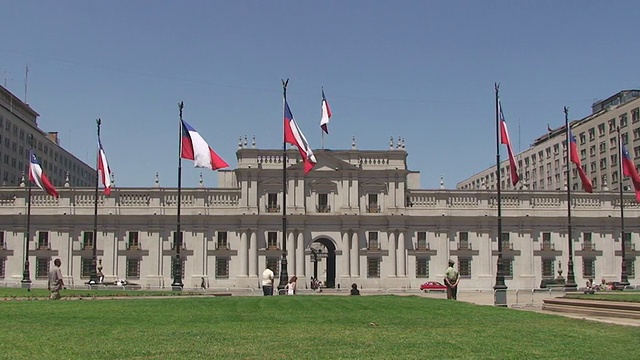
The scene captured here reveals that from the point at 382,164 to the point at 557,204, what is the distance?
57.3 ft

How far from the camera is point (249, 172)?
246ft

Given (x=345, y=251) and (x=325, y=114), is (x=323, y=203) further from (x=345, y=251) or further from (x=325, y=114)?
(x=325, y=114)

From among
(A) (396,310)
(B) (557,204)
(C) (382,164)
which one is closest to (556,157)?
(B) (557,204)

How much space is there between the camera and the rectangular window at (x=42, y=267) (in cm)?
7306

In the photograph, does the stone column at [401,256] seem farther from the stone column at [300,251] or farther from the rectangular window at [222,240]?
the rectangular window at [222,240]

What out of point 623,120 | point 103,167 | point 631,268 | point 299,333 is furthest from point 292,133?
point 623,120

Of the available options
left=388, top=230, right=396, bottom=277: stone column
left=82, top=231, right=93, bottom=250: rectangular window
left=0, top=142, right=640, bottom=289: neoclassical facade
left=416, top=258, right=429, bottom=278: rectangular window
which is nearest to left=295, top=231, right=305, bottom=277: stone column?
left=0, top=142, right=640, bottom=289: neoclassical facade

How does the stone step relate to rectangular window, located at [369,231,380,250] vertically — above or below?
below

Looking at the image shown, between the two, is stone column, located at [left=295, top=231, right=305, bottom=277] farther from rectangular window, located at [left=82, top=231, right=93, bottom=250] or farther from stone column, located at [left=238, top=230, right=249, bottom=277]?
rectangular window, located at [left=82, top=231, right=93, bottom=250]

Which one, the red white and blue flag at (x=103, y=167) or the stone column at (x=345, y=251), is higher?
the red white and blue flag at (x=103, y=167)

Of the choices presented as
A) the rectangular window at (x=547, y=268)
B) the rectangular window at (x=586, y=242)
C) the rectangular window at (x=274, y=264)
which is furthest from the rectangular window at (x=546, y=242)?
the rectangular window at (x=274, y=264)

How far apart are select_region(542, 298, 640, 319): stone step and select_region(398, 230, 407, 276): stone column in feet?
150

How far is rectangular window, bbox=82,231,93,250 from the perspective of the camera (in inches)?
2926

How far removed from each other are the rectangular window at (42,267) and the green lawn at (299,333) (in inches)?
2016
